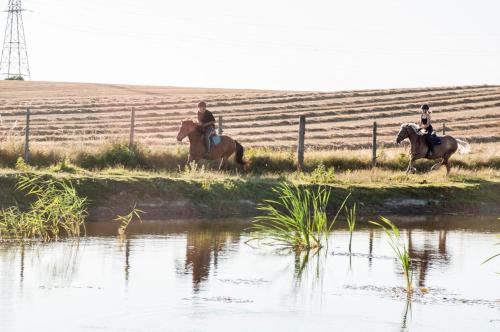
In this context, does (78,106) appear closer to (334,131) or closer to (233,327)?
(334,131)

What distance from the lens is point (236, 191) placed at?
917 inches

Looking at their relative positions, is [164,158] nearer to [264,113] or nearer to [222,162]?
[222,162]

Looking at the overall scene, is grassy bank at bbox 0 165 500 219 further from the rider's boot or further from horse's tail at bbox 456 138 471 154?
horse's tail at bbox 456 138 471 154

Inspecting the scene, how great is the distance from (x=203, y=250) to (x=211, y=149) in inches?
454

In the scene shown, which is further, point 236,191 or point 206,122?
point 206,122

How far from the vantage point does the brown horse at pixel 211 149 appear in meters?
27.8

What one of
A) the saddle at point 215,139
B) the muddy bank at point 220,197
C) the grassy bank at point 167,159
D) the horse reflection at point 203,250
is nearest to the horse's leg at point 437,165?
the grassy bank at point 167,159

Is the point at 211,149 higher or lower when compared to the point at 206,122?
lower

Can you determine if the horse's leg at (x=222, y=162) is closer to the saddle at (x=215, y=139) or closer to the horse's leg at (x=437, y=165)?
the saddle at (x=215, y=139)

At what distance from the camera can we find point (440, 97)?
2516 inches

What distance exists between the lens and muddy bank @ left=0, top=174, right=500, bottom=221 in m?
21.5

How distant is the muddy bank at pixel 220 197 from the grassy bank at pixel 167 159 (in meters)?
3.39

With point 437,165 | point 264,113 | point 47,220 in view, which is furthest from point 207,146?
point 264,113

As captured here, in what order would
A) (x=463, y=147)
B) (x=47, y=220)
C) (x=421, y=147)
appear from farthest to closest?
(x=463, y=147) → (x=421, y=147) → (x=47, y=220)
